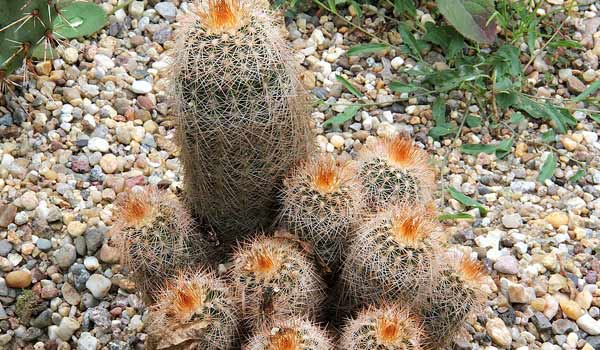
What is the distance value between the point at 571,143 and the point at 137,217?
1.70 metres

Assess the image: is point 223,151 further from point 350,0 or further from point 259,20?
point 350,0

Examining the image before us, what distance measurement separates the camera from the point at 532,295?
2.61 meters

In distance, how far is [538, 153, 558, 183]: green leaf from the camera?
2908mm

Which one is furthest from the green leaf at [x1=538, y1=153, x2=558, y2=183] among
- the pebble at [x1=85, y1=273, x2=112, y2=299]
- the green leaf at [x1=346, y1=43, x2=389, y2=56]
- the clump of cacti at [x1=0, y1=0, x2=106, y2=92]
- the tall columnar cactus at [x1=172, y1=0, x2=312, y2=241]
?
the clump of cacti at [x1=0, y1=0, x2=106, y2=92]

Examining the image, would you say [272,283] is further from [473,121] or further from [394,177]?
[473,121]

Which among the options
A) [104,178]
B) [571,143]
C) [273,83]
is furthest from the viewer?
[571,143]

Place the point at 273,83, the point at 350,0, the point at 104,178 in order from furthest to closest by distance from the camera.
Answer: the point at 350,0, the point at 104,178, the point at 273,83

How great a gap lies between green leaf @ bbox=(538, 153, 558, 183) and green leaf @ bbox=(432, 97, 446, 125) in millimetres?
386

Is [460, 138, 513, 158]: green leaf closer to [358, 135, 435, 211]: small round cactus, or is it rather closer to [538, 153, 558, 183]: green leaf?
[538, 153, 558, 183]: green leaf

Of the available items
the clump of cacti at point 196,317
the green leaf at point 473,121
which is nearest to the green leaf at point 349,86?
the green leaf at point 473,121

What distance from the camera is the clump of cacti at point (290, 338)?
180cm

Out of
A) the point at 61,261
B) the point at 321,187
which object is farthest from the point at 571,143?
the point at 61,261

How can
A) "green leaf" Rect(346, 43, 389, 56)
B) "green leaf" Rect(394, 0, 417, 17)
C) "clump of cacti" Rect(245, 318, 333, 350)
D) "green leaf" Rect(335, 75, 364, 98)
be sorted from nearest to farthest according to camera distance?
"clump of cacti" Rect(245, 318, 333, 350) < "green leaf" Rect(335, 75, 364, 98) < "green leaf" Rect(346, 43, 389, 56) < "green leaf" Rect(394, 0, 417, 17)

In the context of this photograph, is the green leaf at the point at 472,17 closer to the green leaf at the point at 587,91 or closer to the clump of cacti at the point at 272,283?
the green leaf at the point at 587,91
